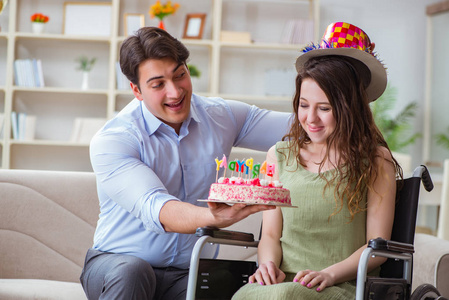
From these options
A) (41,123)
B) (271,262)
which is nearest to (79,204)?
(271,262)

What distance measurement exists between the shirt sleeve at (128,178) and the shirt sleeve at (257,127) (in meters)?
0.48

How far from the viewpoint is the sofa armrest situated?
2158 mm

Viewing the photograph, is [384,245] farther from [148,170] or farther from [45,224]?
[45,224]

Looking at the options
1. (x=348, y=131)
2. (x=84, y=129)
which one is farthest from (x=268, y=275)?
(x=84, y=129)

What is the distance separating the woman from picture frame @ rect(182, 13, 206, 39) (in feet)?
13.0

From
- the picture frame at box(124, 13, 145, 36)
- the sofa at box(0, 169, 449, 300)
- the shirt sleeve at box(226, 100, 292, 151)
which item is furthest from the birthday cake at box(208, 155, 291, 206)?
the picture frame at box(124, 13, 145, 36)

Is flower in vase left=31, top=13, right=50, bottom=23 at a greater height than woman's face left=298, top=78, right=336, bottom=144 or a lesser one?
greater

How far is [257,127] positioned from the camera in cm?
235

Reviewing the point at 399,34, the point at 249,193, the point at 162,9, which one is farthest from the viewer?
the point at 399,34

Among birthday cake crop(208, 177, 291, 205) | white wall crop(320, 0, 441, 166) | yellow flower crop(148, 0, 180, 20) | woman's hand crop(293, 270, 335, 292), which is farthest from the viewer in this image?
white wall crop(320, 0, 441, 166)

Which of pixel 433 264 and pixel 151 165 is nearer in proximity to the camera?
pixel 151 165

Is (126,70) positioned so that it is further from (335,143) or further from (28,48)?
(28,48)

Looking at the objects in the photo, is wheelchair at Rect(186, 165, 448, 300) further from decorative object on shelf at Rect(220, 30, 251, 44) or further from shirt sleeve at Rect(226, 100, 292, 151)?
decorative object on shelf at Rect(220, 30, 251, 44)

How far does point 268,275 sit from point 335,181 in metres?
0.36
